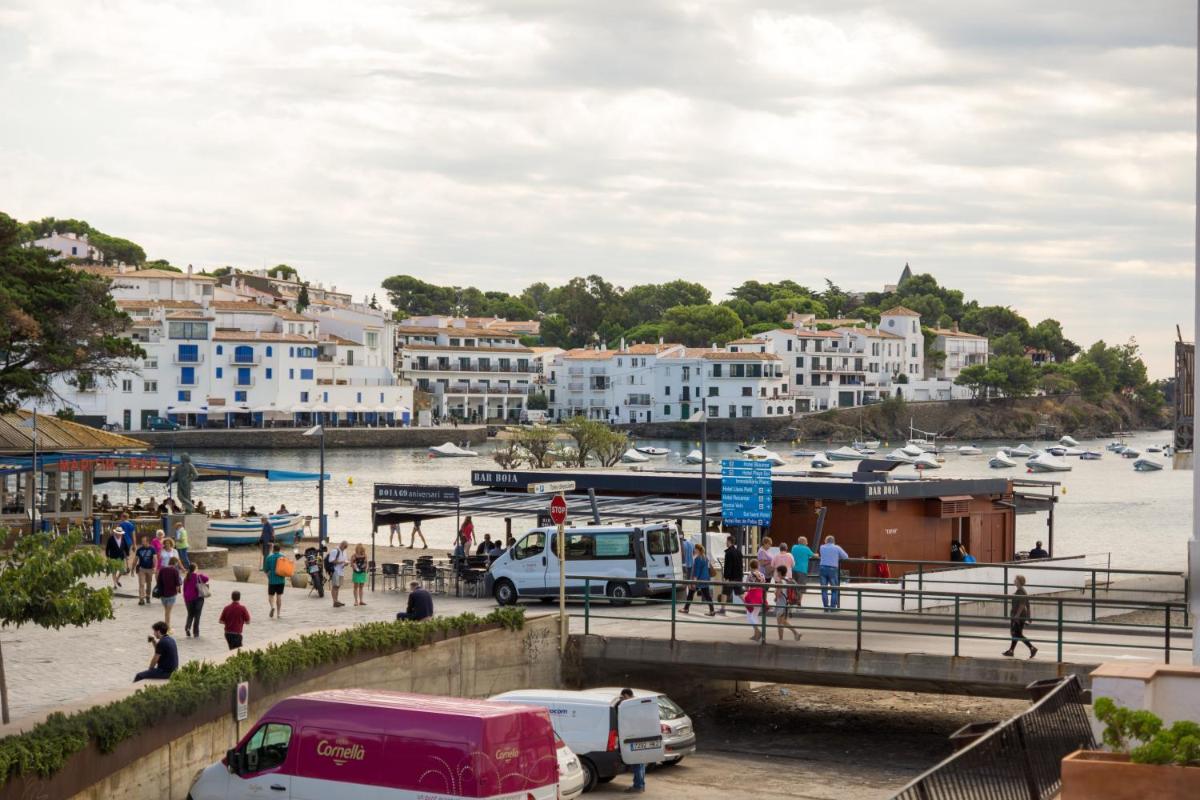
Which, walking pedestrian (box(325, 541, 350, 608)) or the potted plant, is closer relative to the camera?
the potted plant

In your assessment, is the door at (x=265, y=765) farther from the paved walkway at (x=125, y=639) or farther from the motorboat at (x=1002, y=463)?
the motorboat at (x=1002, y=463)

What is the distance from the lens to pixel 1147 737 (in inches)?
362

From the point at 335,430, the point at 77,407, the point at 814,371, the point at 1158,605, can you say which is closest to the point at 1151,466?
the point at 814,371

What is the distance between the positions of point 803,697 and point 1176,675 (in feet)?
49.3

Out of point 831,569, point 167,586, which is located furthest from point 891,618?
point 167,586

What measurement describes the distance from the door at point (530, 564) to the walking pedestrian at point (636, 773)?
A: 9034mm

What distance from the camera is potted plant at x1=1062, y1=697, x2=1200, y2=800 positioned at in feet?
28.8

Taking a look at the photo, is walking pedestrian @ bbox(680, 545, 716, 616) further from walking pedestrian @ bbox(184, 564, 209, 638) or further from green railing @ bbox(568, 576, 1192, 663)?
walking pedestrian @ bbox(184, 564, 209, 638)

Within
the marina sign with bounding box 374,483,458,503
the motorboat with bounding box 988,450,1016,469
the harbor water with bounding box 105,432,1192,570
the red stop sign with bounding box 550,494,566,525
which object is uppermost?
the red stop sign with bounding box 550,494,566,525

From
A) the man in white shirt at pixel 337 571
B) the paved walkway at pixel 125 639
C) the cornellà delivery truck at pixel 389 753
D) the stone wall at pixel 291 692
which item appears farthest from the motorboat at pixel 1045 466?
the cornellà delivery truck at pixel 389 753

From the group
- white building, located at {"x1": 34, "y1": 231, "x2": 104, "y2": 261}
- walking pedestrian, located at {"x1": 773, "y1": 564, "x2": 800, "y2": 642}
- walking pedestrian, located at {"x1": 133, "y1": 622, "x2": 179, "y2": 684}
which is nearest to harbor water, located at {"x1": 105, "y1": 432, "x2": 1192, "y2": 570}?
walking pedestrian, located at {"x1": 773, "y1": 564, "x2": 800, "y2": 642}

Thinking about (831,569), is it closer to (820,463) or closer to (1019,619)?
(1019,619)

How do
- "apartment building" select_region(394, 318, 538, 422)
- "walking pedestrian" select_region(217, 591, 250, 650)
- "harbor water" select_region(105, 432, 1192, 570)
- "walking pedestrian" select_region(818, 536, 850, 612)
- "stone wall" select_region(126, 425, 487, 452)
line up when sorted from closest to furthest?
"walking pedestrian" select_region(217, 591, 250, 650) < "walking pedestrian" select_region(818, 536, 850, 612) < "harbor water" select_region(105, 432, 1192, 570) < "stone wall" select_region(126, 425, 487, 452) < "apartment building" select_region(394, 318, 538, 422)

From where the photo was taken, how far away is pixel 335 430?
5856 inches
